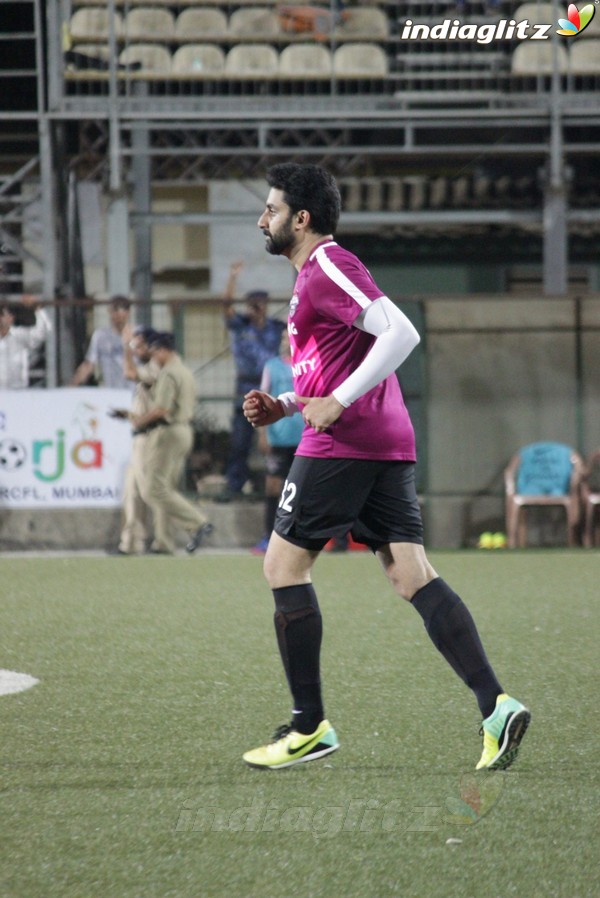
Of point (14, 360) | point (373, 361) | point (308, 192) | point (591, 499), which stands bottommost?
point (591, 499)

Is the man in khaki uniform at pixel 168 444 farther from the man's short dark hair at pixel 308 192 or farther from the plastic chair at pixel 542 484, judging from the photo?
the man's short dark hair at pixel 308 192

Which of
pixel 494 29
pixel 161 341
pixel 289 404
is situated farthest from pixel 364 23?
pixel 289 404

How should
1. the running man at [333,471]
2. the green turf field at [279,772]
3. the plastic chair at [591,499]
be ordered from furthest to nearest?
the plastic chair at [591,499], the running man at [333,471], the green turf field at [279,772]

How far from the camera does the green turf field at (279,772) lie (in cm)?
333

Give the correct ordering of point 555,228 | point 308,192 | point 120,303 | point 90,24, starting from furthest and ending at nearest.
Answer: point 90,24 < point 555,228 < point 120,303 < point 308,192

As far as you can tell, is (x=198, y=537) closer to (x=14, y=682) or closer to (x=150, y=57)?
(x=14, y=682)

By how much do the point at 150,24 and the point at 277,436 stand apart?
321 inches

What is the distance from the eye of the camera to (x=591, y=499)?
13633mm

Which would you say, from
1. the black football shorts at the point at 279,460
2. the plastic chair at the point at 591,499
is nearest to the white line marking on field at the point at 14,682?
the black football shorts at the point at 279,460

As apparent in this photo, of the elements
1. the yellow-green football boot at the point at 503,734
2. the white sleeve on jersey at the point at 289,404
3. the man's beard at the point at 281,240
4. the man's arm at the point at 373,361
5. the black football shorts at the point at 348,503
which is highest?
the man's beard at the point at 281,240

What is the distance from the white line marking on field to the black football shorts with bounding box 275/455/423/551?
201cm

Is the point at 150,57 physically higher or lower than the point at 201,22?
lower

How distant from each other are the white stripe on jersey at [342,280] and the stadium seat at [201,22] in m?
14.6

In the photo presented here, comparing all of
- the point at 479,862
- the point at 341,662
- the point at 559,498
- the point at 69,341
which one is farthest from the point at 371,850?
the point at 69,341
